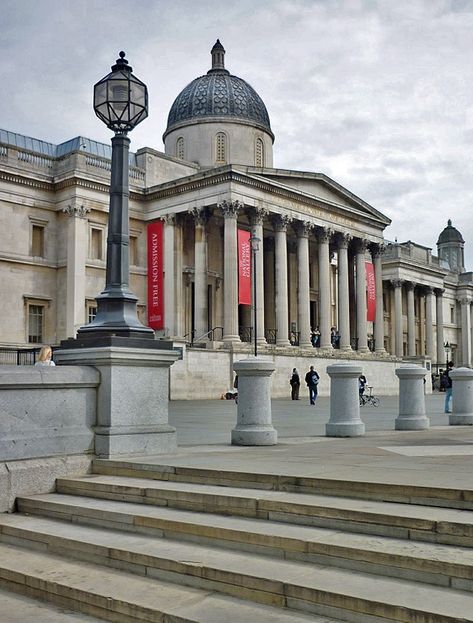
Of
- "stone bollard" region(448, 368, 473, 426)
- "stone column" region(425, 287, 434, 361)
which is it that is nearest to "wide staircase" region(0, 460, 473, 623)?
"stone bollard" region(448, 368, 473, 426)

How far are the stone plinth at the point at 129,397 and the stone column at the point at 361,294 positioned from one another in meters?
45.7

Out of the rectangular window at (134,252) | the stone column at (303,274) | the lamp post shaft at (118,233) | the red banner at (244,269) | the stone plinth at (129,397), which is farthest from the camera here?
the stone column at (303,274)

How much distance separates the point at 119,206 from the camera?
11000mm

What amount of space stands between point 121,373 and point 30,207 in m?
35.5

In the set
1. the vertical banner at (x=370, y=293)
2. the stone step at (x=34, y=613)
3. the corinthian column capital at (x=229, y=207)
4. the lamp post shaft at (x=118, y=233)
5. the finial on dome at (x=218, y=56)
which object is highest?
the finial on dome at (x=218, y=56)

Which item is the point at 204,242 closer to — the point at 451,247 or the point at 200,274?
the point at 200,274

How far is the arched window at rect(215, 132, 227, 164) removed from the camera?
52.9 m

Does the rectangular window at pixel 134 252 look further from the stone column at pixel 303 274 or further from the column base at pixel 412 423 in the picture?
the column base at pixel 412 423

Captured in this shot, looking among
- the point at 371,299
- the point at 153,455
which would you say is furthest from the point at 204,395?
the point at 153,455

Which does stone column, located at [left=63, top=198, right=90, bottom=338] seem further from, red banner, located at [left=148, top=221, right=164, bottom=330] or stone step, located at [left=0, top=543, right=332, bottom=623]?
stone step, located at [left=0, top=543, right=332, bottom=623]

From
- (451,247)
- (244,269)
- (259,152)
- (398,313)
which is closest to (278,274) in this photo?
(244,269)

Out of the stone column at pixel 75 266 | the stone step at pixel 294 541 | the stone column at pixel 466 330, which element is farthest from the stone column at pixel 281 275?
the stone column at pixel 466 330

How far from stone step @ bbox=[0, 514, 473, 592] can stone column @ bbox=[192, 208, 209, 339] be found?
38905 millimetres

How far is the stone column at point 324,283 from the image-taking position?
5144 centimetres
